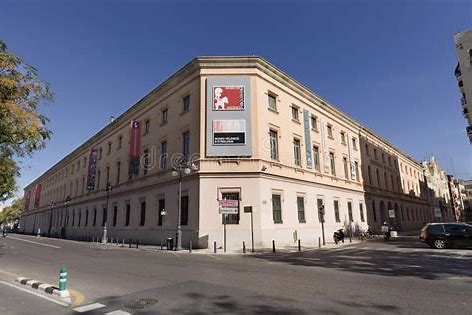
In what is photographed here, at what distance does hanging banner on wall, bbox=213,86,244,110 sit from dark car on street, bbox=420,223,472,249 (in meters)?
15.8

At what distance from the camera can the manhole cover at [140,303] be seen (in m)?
6.57

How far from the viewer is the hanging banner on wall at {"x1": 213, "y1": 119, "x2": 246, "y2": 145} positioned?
2438 centimetres

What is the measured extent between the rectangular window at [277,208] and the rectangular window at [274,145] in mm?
3316

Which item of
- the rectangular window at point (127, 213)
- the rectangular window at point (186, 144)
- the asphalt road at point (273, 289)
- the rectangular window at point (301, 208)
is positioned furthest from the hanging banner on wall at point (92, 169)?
the asphalt road at point (273, 289)

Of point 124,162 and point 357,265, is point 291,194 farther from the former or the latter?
point 124,162

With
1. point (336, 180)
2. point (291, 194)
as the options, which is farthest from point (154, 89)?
point (336, 180)

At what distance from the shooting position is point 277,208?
2527 cm

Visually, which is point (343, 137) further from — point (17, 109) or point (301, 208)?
point (17, 109)

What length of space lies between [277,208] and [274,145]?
5.34m

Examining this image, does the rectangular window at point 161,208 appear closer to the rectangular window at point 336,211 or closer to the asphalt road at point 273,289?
the asphalt road at point 273,289

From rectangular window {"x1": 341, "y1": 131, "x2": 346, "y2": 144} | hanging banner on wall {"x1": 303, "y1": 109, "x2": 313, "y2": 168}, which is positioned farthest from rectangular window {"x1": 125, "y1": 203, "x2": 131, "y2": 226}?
rectangular window {"x1": 341, "y1": 131, "x2": 346, "y2": 144}

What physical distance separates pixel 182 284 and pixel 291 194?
62.9 feet

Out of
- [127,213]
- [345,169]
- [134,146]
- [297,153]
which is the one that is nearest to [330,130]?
[345,169]

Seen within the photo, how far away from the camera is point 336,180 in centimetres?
3466
